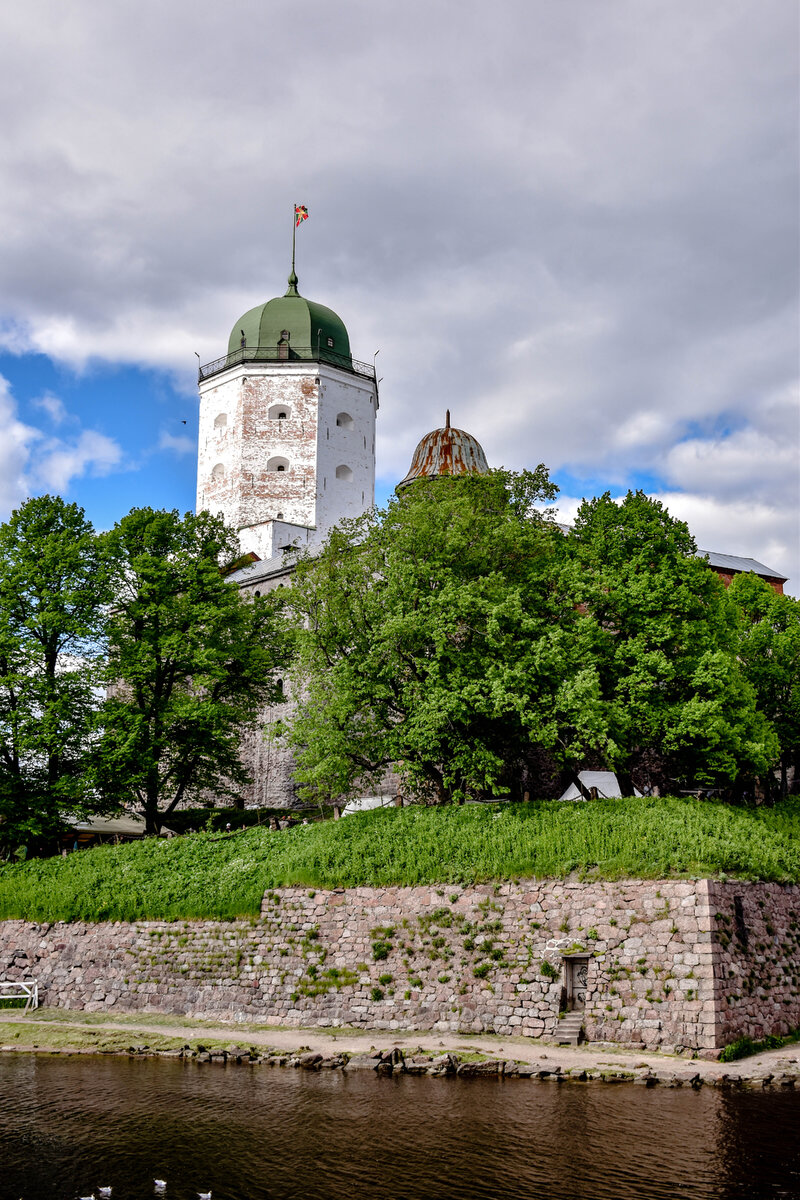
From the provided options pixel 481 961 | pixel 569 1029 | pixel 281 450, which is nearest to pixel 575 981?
pixel 569 1029

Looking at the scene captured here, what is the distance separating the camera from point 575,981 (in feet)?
70.3

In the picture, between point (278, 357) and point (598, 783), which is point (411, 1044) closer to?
point (598, 783)

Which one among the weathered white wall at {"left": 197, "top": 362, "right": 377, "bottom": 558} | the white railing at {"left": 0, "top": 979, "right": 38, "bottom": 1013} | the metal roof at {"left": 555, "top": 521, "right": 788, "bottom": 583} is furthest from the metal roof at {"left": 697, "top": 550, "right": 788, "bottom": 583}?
the white railing at {"left": 0, "top": 979, "right": 38, "bottom": 1013}

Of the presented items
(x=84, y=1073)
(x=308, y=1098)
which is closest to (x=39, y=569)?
(x=84, y=1073)

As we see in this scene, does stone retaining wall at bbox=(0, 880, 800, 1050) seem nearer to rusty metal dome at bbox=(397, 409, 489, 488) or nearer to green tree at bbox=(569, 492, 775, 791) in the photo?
green tree at bbox=(569, 492, 775, 791)

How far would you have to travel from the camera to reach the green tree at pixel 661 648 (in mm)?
27922

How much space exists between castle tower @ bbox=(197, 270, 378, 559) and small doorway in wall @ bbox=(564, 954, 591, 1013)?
107 ft

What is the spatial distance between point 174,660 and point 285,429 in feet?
77.7

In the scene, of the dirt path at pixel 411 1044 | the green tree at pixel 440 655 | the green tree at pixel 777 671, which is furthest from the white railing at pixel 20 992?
the green tree at pixel 777 671

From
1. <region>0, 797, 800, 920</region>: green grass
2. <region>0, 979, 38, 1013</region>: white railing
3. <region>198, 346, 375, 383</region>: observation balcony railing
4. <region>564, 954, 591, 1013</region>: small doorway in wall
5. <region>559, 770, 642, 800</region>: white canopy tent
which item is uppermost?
<region>198, 346, 375, 383</region>: observation balcony railing

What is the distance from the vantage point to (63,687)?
3189 centimetres

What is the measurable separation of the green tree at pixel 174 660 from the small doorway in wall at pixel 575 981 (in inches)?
572

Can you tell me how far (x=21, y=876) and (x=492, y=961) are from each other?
14.4 meters

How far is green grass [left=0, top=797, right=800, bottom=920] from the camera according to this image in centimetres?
2234
